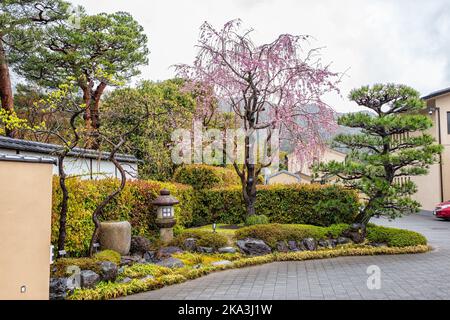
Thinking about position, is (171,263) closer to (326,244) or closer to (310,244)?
(310,244)

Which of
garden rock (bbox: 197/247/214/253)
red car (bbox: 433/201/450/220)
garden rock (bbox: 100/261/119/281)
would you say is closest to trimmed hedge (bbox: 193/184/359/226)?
garden rock (bbox: 197/247/214/253)

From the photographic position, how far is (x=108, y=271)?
701 centimetres

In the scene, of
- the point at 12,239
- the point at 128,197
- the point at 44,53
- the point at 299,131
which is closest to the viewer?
the point at 12,239

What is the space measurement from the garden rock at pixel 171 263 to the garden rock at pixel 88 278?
185cm

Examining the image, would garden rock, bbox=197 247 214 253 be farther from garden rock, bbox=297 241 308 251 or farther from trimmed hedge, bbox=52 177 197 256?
garden rock, bbox=297 241 308 251

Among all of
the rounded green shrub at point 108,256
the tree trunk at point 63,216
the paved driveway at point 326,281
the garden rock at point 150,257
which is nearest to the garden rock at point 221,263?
the paved driveway at point 326,281

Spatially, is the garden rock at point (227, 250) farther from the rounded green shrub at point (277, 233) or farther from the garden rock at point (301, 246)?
the garden rock at point (301, 246)

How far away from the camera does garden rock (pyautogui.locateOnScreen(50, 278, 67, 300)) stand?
245 inches

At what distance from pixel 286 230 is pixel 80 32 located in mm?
15550

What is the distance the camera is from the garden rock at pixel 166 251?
8.95 metres

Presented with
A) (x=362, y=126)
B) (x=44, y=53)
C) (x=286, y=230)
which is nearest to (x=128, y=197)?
(x=286, y=230)

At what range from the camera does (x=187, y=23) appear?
42.9 feet

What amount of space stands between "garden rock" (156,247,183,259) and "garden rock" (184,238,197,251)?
0.66 feet
